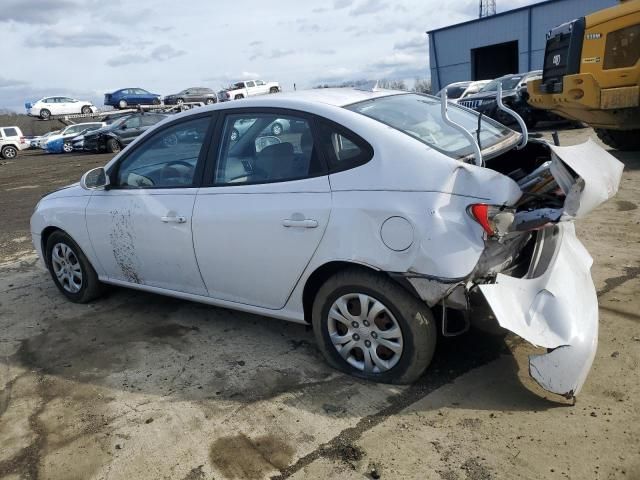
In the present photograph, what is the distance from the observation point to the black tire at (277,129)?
350 cm

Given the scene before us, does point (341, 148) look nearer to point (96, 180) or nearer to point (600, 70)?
point (96, 180)

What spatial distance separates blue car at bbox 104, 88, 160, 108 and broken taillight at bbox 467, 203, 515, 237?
39166mm

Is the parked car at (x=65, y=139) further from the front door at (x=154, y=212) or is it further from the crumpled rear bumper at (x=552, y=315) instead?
the crumpled rear bumper at (x=552, y=315)

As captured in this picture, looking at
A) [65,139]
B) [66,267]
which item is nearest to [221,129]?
[66,267]

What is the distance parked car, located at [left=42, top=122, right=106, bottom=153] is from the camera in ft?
93.0

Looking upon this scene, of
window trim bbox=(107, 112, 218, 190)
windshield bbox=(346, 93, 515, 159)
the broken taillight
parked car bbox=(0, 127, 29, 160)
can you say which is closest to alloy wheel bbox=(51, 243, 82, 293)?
window trim bbox=(107, 112, 218, 190)

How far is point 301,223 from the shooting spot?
3.22 m

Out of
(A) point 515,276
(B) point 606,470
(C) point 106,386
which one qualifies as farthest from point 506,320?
(C) point 106,386

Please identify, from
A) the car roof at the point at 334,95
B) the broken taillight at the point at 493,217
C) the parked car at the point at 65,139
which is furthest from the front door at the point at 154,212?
the parked car at the point at 65,139

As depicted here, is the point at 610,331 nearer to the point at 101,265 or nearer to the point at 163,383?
the point at 163,383

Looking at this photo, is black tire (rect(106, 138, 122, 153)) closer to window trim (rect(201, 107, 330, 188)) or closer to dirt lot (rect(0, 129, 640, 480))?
dirt lot (rect(0, 129, 640, 480))

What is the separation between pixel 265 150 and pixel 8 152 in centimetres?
3092

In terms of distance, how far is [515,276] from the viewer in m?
3.26

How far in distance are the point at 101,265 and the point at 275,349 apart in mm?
1841
